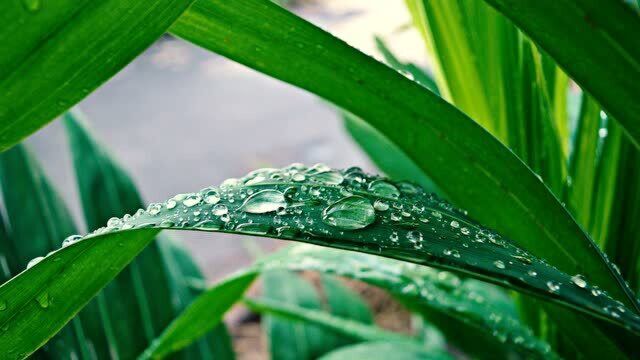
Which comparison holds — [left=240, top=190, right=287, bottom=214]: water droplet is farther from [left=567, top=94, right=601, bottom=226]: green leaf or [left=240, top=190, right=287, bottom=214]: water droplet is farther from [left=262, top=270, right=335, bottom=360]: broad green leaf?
[left=262, top=270, right=335, bottom=360]: broad green leaf

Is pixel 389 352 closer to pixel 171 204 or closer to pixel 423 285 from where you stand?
pixel 423 285

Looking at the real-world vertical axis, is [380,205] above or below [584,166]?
below

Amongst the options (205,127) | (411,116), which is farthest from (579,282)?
(205,127)

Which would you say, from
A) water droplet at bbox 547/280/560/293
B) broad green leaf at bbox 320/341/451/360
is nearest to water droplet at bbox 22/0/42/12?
water droplet at bbox 547/280/560/293

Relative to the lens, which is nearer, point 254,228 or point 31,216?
point 254,228

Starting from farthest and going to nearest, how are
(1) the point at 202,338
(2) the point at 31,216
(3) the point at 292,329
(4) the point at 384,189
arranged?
1. (3) the point at 292,329
2. (1) the point at 202,338
3. (2) the point at 31,216
4. (4) the point at 384,189
